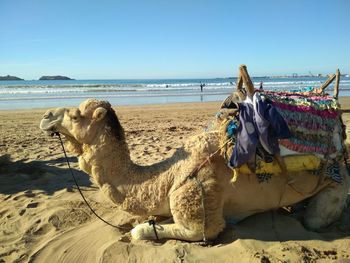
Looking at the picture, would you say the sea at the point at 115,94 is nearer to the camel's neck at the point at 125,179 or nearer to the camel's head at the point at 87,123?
the camel's neck at the point at 125,179

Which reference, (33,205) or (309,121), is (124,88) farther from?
(309,121)

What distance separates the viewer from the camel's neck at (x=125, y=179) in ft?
13.0

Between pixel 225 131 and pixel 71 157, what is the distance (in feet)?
17.3

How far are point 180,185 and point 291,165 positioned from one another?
3.74 ft

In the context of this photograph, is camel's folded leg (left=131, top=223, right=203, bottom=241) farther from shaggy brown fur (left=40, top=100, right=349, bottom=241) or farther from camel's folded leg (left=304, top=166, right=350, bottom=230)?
camel's folded leg (left=304, top=166, right=350, bottom=230)

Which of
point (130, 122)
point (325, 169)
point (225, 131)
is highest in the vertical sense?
point (225, 131)

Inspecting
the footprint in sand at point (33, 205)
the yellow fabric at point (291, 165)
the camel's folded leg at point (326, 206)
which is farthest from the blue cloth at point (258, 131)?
the footprint in sand at point (33, 205)

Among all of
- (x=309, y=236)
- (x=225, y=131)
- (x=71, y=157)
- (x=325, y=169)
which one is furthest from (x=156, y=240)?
(x=71, y=157)

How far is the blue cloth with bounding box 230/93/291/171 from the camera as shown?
3.72 metres

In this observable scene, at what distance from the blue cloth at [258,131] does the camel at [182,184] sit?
0.27 m

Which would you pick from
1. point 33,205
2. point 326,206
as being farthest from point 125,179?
point 326,206

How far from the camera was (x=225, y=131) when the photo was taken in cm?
395

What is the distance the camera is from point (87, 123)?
401 centimetres

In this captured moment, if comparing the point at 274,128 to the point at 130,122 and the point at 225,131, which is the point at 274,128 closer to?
the point at 225,131
